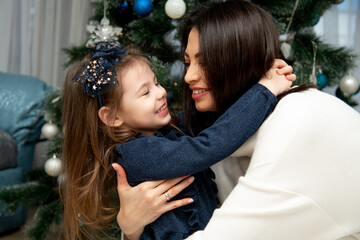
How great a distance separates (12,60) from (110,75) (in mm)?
2000

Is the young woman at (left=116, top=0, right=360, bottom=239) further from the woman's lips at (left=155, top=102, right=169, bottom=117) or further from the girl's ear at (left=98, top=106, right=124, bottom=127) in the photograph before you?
the girl's ear at (left=98, top=106, right=124, bottom=127)

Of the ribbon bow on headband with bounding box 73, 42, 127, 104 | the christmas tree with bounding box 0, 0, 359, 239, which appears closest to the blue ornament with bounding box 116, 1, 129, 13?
the christmas tree with bounding box 0, 0, 359, 239

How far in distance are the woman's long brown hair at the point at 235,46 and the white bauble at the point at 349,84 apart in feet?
2.67

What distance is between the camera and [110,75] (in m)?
1.12

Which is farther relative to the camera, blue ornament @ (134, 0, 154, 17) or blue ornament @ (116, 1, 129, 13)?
blue ornament @ (116, 1, 129, 13)

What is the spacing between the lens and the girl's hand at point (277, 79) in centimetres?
98

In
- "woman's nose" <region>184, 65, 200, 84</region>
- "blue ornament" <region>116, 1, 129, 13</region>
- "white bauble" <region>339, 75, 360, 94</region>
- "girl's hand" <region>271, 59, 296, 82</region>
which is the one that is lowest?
"white bauble" <region>339, 75, 360, 94</region>

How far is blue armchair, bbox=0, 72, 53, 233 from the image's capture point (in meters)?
2.00

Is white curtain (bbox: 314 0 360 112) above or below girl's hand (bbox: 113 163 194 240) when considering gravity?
above

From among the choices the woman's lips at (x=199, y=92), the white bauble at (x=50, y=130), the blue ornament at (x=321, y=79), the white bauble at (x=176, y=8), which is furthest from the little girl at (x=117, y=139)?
the blue ornament at (x=321, y=79)

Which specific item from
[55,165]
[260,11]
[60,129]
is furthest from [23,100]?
[260,11]

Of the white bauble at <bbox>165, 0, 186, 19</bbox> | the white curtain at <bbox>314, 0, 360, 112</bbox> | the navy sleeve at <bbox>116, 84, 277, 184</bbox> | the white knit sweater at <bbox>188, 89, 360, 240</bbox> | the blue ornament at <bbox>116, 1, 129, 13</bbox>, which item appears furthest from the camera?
the white curtain at <bbox>314, 0, 360, 112</bbox>

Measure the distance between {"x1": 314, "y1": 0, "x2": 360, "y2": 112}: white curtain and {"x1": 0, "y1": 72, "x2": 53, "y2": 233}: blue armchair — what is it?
1796 mm

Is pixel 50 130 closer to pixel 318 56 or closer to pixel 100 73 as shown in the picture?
pixel 100 73
